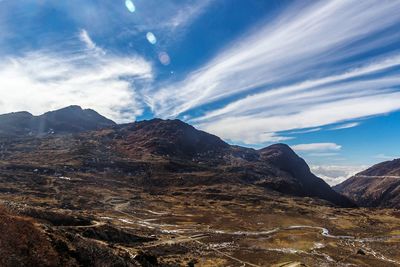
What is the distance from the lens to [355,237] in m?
122

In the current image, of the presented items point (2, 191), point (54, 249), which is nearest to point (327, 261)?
point (54, 249)

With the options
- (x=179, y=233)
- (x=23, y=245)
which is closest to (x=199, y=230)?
(x=179, y=233)

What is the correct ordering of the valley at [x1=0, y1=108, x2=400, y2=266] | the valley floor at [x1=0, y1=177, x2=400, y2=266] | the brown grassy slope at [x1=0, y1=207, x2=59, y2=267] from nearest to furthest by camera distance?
1. the brown grassy slope at [x1=0, y1=207, x2=59, y2=267]
2. the valley at [x1=0, y1=108, x2=400, y2=266]
3. the valley floor at [x1=0, y1=177, x2=400, y2=266]

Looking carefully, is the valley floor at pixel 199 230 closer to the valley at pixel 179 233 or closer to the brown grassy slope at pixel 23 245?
the valley at pixel 179 233

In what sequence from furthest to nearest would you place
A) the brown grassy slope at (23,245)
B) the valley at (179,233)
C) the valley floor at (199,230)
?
the valley floor at (199,230)
the valley at (179,233)
the brown grassy slope at (23,245)

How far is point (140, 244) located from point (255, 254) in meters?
25.6

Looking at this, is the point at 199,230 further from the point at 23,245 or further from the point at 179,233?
the point at 23,245

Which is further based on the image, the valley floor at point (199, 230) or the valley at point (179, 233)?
the valley floor at point (199, 230)

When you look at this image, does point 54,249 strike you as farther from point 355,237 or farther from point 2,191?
point 2,191

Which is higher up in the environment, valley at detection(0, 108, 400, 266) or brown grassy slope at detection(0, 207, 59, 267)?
brown grassy slope at detection(0, 207, 59, 267)

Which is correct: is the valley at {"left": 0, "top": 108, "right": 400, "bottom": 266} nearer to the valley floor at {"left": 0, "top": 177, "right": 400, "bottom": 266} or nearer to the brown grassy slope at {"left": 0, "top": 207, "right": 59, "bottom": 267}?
the brown grassy slope at {"left": 0, "top": 207, "right": 59, "bottom": 267}

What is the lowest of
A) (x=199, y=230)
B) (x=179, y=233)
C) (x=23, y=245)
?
(x=179, y=233)

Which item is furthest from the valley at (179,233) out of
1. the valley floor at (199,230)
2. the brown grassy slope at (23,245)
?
the valley floor at (199,230)

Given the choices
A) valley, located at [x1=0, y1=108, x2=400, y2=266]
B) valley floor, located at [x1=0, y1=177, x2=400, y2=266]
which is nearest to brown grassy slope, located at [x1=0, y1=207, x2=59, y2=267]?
valley, located at [x1=0, y1=108, x2=400, y2=266]
